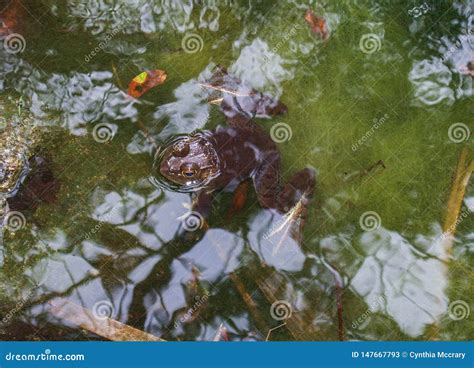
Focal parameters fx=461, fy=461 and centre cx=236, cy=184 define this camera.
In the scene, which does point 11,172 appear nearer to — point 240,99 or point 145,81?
point 145,81

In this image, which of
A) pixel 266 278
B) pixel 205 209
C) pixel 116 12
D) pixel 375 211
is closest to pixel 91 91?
pixel 116 12

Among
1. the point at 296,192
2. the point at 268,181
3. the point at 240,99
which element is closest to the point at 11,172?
the point at 240,99

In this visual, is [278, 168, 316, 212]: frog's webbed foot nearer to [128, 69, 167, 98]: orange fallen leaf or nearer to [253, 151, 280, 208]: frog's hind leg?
[253, 151, 280, 208]: frog's hind leg

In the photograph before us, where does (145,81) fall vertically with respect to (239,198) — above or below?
above

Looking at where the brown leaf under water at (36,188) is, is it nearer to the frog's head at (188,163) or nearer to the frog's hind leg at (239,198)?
the frog's head at (188,163)

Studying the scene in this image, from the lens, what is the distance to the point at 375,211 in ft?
15.8

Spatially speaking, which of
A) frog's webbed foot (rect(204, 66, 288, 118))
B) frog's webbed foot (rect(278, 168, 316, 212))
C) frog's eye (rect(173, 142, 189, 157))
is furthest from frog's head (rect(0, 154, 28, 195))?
frog's webbed foot (rect(278, 168, 316, 212))

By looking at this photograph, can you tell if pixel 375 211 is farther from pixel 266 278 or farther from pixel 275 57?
pixel 275 57

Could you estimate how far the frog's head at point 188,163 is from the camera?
15.5 feet

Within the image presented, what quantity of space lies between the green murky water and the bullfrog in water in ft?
0.40

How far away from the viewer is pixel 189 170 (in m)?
4.72

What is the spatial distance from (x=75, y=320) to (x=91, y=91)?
2.36 m

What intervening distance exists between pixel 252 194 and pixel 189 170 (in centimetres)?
69

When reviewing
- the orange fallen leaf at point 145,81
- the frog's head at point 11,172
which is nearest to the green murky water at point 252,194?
the orange fallen leaf at point 145,81
